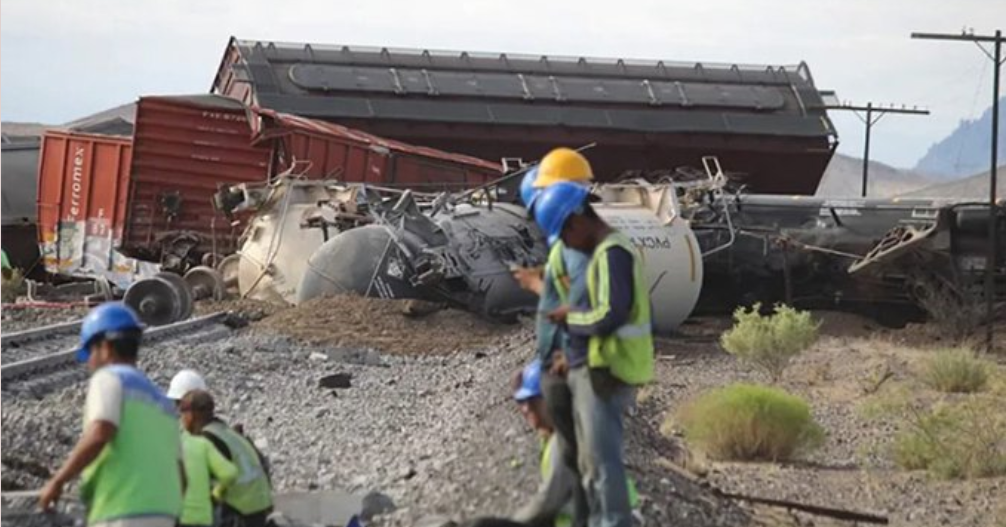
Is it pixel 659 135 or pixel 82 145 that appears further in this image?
pixel 659 135

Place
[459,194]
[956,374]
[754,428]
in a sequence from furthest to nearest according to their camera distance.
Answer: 1. [459,194]
2. [956,374]
3. [754,428]

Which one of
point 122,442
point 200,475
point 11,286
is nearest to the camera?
point 122,442

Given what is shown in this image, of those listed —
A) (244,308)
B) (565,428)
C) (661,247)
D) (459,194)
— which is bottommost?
(565,428)

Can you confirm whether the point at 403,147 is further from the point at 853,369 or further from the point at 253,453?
the point at 253,453

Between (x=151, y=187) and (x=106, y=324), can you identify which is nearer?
(x=106, y=324)

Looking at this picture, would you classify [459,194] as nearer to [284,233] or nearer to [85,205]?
[284,233]

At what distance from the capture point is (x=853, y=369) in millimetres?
21734

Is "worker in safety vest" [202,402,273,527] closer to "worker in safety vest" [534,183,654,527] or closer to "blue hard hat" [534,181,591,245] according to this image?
"worker in safety vest" [534,183,654,527]

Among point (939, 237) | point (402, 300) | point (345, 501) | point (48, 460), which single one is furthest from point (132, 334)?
point (939, 237)

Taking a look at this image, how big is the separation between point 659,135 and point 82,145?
11665 millimetres

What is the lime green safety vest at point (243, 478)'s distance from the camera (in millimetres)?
7715

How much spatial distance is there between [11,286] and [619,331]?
21363 mm

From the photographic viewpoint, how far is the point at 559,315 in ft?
23.1

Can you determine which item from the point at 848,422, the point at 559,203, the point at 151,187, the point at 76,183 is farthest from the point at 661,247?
the point at 559,203
